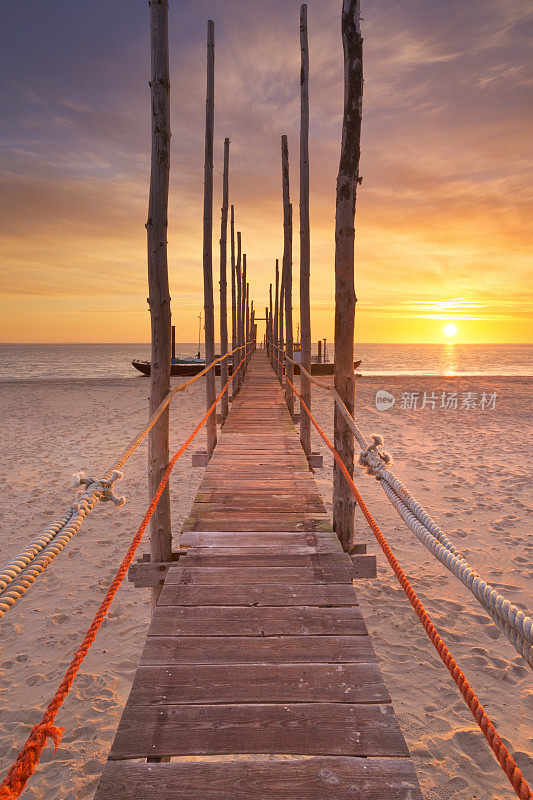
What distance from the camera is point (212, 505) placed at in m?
4.86

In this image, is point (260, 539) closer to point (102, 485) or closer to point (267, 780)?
point (102, 485)

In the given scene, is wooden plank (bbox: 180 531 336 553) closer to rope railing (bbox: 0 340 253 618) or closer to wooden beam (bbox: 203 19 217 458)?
rope railing (bbox: 0 340 253 618)

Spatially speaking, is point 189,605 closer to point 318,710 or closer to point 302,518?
point 318,710

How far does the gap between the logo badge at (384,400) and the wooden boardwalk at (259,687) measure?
16.9 metres

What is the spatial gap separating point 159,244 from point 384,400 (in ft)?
69.3

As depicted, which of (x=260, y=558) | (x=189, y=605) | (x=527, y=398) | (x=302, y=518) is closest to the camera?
(x=189, y=605)

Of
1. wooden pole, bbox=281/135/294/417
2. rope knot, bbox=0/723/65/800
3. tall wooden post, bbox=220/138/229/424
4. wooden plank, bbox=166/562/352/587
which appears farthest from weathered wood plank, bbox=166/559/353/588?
wooden pole, bbox=281/135/294/417

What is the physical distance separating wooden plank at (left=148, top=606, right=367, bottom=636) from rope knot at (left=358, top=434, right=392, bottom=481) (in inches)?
35.7

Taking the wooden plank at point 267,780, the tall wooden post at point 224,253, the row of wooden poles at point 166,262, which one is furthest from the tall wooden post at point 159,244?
the tall wooden post at point 224,253

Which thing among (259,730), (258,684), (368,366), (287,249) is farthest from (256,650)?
(368,366)

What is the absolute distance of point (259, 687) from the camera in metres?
2.27

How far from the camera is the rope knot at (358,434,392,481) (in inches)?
122

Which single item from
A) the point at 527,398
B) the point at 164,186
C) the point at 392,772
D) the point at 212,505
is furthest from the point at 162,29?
the point at 527,398

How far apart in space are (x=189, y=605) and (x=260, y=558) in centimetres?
80
